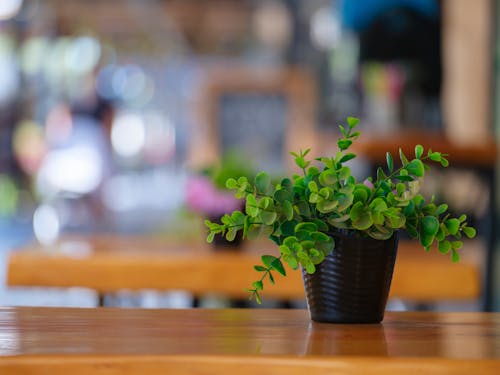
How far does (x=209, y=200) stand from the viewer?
2.82m

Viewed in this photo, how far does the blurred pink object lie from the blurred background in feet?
7.54

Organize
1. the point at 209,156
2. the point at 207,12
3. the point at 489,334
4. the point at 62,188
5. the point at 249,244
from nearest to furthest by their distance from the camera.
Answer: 1. the point at 489,334
2. the point at 249,244
3. the point at 209,156
4. the point at 62,188
5. the point at 207,12

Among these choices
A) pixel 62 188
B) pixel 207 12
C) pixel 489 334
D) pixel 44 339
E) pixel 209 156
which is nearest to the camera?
pixel 44 339

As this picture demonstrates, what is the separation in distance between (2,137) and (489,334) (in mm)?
13178

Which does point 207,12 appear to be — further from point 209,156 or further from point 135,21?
point 209,156

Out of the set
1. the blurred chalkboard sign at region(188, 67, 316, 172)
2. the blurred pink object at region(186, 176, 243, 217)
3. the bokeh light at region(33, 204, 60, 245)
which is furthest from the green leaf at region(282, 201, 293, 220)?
the bokeh light at region(33, 204, 60, 245)

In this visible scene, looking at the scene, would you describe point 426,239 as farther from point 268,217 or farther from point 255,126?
point 255,126

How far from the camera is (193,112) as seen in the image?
10148mm

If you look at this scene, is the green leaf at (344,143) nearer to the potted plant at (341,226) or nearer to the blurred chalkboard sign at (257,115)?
the potted plant at (341,226)

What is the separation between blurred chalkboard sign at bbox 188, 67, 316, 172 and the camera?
393 inches

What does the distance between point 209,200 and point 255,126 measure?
23.6ft

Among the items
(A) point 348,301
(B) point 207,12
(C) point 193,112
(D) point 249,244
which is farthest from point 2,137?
(A) point 348,301

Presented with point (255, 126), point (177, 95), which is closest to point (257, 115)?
point (255, 126)

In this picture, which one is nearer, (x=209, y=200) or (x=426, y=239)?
(x=426, y=239)
